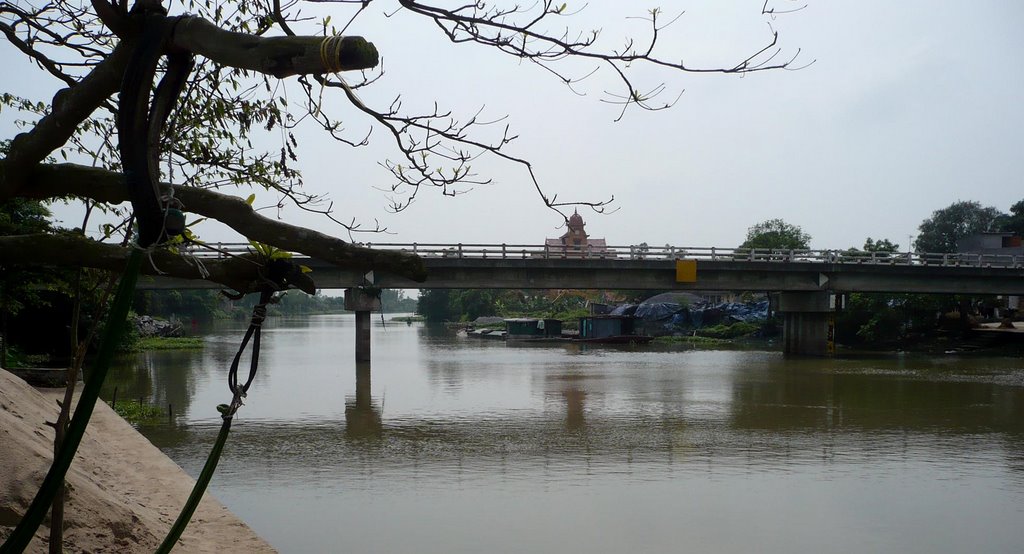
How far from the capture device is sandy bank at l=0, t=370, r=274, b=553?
5422 millimetres

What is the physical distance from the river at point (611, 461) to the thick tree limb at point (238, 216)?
18.1 ft

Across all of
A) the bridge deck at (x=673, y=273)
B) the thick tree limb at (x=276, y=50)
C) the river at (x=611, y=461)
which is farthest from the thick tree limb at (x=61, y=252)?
the bridge deck at (x=673, y=273)

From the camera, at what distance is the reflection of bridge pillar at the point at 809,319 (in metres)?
38.2

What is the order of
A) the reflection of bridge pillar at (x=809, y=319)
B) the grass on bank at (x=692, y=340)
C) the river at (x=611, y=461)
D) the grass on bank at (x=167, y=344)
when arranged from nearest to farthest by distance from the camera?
1. the river at (x=611, y=461)
2. the reflection of bridge pillar at (x=809, y=319)
3. the grass on bank at (x=167, y=344)
4. the grass on bank at (x=692, y=340)

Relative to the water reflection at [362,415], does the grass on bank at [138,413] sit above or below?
above

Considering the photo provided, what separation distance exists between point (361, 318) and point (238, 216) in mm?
30746

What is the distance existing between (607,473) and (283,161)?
7.89m

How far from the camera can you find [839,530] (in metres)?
9.46

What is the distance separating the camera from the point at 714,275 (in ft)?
120

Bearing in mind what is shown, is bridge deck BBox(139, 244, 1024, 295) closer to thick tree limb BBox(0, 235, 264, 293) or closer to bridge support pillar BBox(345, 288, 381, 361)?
bridge support pillar BBox(345, 288, 381, 361)

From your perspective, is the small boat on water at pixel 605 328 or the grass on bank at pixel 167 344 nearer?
the grass on bank at pixel 167 344

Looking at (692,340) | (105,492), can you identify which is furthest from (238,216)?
(692,340)

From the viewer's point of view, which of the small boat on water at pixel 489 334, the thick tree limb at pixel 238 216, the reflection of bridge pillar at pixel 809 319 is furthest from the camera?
the small boat on water at pixel 489 334

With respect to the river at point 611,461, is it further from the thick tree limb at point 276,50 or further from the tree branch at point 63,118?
the thick tree limb at point 276,50
